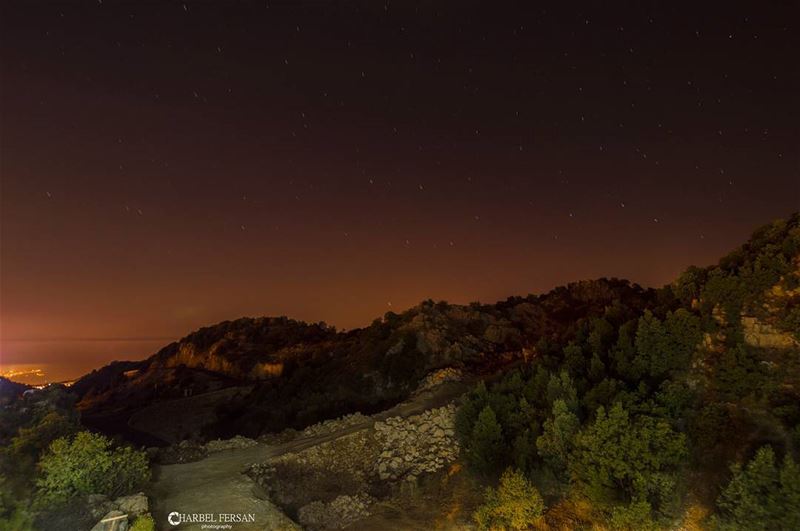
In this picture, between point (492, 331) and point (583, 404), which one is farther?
point (492, 331)

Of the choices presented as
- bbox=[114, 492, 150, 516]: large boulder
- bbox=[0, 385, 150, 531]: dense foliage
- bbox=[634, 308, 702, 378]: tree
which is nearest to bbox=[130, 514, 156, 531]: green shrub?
bbox=[114, 492, 150, 516]: large boulder

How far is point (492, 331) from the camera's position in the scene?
54.3 meters

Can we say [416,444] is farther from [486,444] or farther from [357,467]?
[486,444]

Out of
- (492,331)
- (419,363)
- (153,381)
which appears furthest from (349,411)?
(153,381)

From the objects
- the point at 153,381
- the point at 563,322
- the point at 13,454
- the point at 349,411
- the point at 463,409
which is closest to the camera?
the point at 13,454

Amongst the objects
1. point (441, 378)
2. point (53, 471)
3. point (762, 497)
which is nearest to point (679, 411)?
point (762, 497)

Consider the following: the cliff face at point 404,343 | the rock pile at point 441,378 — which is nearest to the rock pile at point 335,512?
the cliff face at point 404,343

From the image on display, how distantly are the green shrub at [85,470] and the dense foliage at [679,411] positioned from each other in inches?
509

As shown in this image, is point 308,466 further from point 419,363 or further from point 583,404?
point 419,363

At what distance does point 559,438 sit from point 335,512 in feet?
30.1

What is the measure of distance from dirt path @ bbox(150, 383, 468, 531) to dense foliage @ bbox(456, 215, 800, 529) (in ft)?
26.3

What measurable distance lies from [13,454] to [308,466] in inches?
457

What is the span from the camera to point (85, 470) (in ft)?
56.4

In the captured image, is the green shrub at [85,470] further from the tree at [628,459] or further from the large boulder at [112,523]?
the tree at [628,459]
